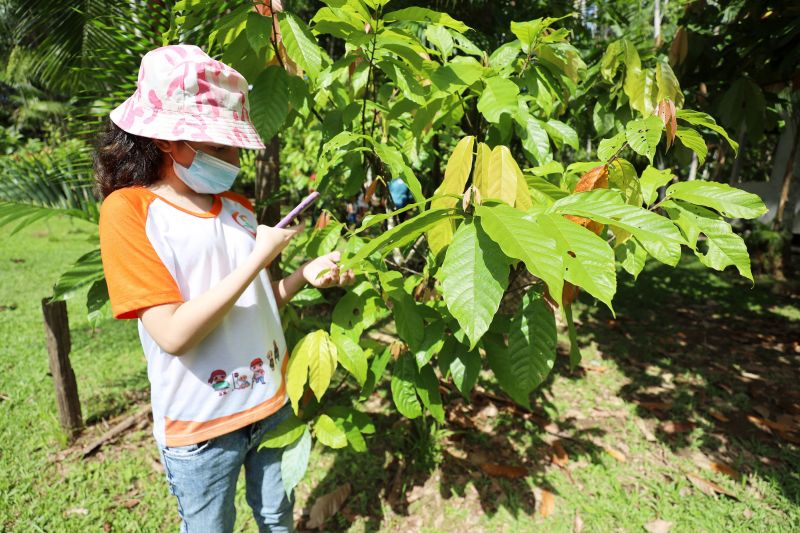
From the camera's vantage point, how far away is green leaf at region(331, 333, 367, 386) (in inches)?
50.8

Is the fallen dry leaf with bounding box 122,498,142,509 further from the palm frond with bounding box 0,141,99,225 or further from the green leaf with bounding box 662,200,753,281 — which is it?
the green leaf with bounding box 662,200,753,281

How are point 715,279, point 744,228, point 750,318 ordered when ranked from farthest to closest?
1. point 744,228
2. point 715,279
3. point 750,318

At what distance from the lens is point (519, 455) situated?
2336 mm

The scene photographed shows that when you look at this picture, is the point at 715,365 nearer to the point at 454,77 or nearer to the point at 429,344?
the point at 429,344

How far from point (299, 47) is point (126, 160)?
495 mm

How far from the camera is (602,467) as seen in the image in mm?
2277

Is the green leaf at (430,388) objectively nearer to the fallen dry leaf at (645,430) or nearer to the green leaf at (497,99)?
the green leaf at (497,99)

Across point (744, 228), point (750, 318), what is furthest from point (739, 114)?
point (744, 228)

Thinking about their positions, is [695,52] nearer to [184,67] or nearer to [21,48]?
[184,67]

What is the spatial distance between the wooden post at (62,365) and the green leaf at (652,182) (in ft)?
8.47

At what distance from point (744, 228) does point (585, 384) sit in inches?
283

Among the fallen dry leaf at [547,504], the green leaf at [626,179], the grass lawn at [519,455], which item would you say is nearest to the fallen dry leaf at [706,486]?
the grass lawn at [519,455]

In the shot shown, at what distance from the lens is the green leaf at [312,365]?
1.22 m

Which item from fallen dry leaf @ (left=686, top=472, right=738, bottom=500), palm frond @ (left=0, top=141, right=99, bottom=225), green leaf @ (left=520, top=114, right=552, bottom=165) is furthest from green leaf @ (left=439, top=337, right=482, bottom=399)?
fallen dry leaf @ (left=686, top=472, right=738, bottom=500)
